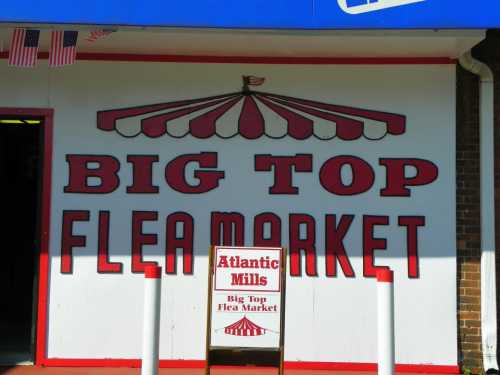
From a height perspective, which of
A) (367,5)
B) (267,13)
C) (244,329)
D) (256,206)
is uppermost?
(367,5)

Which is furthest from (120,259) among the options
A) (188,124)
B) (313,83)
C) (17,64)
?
(313,83)

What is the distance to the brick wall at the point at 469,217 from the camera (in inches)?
274

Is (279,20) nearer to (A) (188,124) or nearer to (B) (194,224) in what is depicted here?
(A) (188,124)

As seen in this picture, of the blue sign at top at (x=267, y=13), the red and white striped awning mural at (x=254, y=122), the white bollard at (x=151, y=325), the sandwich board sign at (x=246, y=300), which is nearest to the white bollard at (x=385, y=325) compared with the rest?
the sandwich board sign at (x=246, y=300)

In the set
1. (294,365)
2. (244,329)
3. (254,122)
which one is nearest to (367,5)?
(254,122)

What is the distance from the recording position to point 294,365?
6.89 metres

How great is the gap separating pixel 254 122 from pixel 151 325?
115 inches

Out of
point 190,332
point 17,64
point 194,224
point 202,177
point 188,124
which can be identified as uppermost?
point 17,64

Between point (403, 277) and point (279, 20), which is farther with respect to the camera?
point (403, 277)

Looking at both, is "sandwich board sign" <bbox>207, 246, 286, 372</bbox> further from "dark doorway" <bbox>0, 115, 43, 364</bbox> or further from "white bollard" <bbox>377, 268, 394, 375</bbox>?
"dark doorway" <bbox>0, 115, 43, 364</bbox>

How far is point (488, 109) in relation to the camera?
7.00 m

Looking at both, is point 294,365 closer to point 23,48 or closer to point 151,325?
point 151,325

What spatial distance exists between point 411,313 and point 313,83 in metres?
2.56

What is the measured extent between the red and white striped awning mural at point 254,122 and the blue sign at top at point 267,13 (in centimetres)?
119
